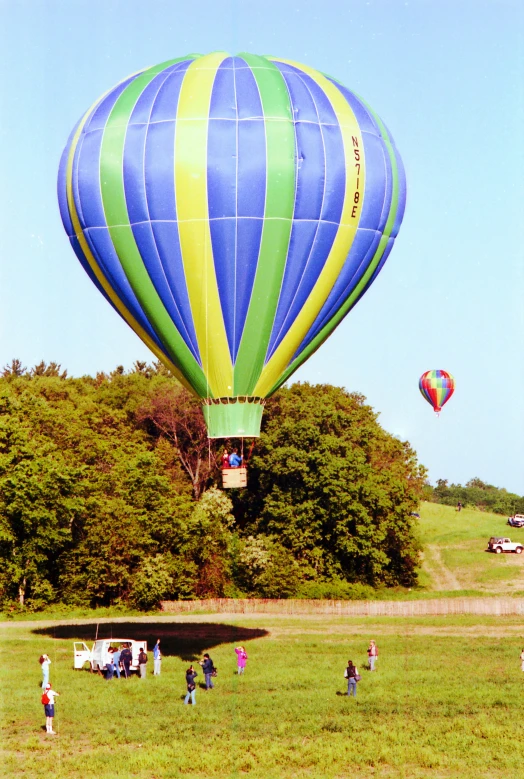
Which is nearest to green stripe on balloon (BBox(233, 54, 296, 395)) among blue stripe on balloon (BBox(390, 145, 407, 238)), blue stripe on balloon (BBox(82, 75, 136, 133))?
blue stripe on balloon (BBox(82, 75, 136, 133))

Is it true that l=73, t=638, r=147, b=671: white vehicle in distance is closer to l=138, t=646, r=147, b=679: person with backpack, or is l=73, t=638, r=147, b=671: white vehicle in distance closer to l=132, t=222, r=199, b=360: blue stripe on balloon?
l=138, t=646, r=147, b=679: person with backpack

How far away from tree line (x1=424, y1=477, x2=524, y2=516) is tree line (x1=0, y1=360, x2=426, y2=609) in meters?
49.6

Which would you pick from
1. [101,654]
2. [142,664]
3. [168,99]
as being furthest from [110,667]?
[168,99]

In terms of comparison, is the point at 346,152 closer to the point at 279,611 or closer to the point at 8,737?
the point at 8,737

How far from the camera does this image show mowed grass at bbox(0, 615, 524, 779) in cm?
2645

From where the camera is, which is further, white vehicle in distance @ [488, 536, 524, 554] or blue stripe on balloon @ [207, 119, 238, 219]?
white vehicle in distance @ [488, 536, 524, 554]

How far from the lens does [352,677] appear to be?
32.8m

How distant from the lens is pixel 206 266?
30828 mm

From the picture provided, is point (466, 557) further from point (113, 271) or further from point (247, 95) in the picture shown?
point (247, 95)

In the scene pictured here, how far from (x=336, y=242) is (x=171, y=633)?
2005cm

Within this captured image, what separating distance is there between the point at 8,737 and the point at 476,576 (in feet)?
145

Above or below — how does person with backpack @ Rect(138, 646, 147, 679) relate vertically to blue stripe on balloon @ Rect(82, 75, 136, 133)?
below

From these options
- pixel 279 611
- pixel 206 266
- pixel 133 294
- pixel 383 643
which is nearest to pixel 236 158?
pixel 206 266

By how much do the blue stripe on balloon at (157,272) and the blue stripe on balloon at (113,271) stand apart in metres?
0.94
